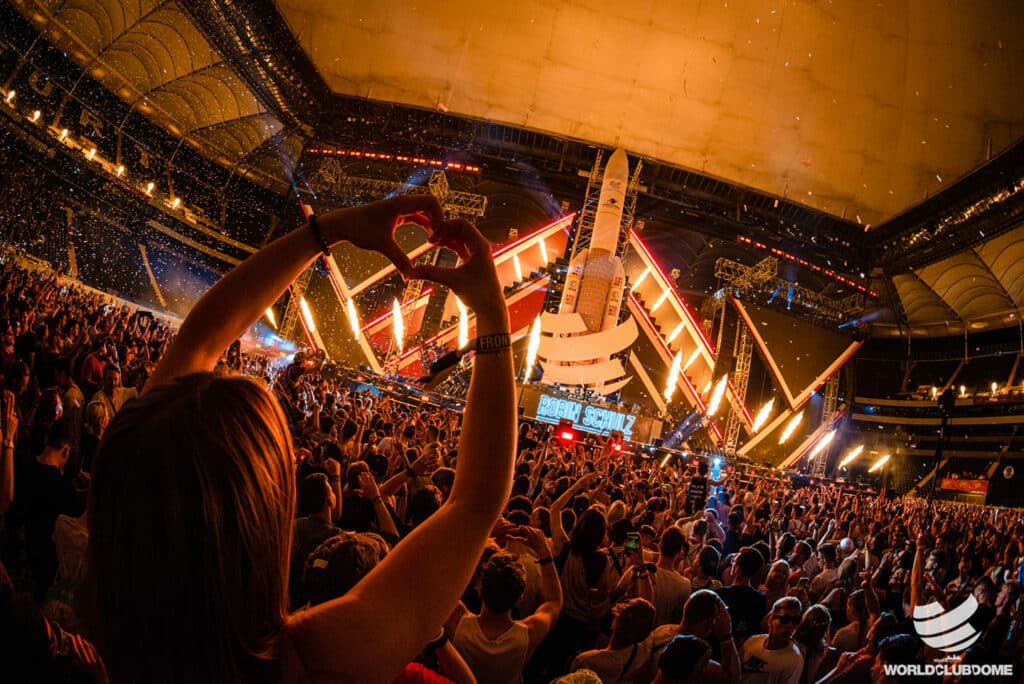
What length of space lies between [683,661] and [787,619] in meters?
1.28

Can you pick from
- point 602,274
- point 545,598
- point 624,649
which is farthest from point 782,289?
point 545,598

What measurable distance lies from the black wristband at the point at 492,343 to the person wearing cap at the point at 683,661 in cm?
205

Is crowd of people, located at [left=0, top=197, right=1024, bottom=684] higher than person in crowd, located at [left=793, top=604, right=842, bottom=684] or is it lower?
higher

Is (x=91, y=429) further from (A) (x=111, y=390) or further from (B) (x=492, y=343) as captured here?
(B) (x=492, y=343)

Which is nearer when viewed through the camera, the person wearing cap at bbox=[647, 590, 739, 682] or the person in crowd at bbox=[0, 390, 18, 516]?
the person in crowd at bbox=[0, 390, 18, 516]

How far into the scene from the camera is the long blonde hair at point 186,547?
76 cm

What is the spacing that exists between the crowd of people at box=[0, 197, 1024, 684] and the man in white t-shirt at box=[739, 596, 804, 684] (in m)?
0.01

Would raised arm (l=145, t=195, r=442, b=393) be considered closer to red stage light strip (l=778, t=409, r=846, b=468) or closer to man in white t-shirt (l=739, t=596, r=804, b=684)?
man in white t-shirt (l=739, t=596, r=804, b=684)

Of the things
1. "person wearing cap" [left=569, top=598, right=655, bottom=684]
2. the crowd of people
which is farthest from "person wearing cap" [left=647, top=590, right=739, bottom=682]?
"person wearing cap" [left=569, top=598, right=655, bottom=684]

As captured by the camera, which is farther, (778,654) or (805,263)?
(805,263)

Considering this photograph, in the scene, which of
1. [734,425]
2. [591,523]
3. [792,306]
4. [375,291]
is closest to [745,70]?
[792,306]

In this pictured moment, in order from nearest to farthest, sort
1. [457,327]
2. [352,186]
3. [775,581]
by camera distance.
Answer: [775,581] → [457,327] → [352,186]

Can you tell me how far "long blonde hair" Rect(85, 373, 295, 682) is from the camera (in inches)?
29.9

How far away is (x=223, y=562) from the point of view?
2.48ft
